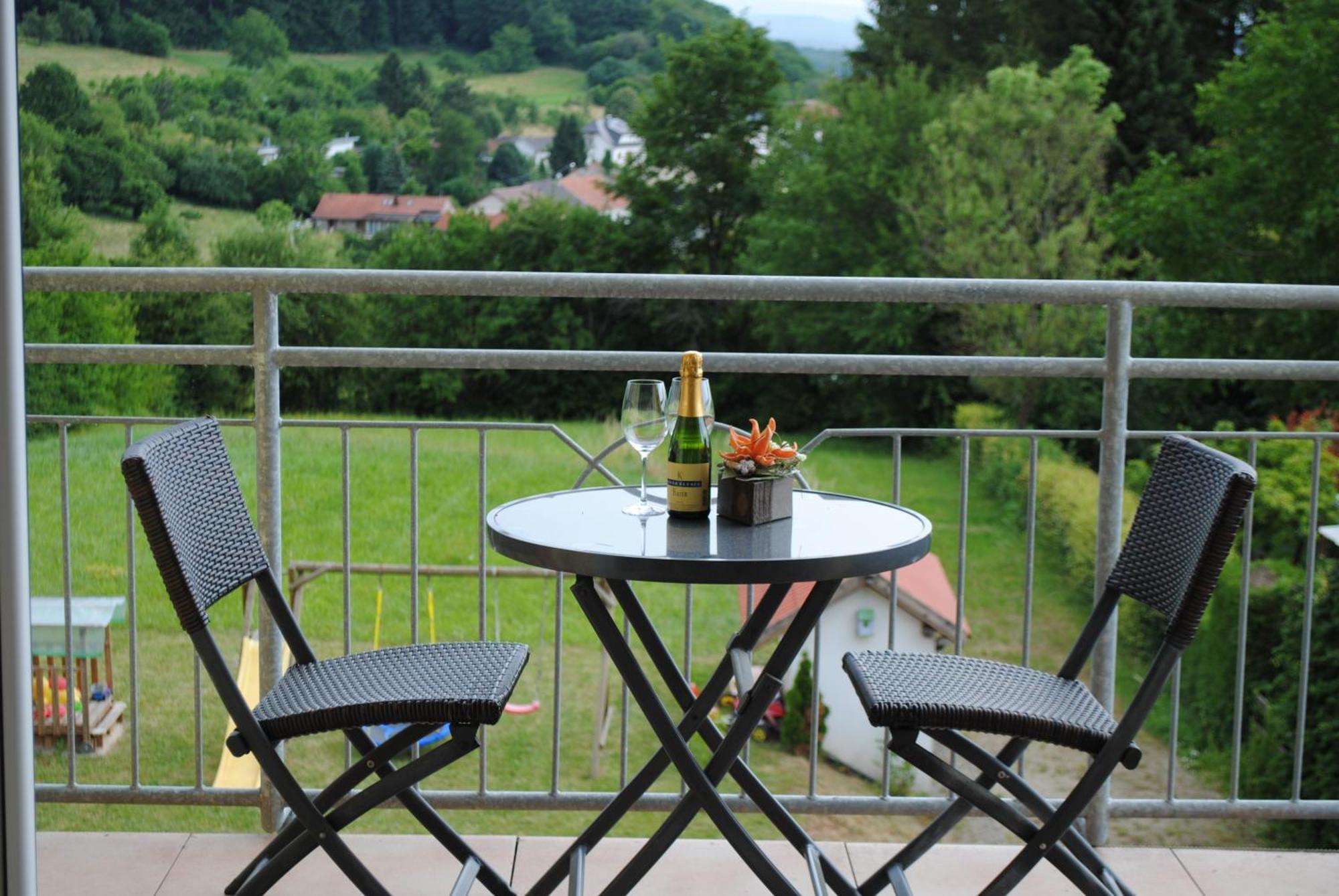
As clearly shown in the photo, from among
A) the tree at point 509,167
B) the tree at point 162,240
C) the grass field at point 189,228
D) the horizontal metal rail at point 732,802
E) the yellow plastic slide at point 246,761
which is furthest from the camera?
the tree at point 509,167

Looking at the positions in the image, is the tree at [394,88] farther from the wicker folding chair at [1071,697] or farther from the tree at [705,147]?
the wicker folding chair at [1071,697]

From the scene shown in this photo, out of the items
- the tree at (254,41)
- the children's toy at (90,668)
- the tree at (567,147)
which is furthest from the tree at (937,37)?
the children's toy at (90,668)

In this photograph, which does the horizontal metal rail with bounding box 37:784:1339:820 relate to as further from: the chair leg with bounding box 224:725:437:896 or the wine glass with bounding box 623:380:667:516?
the wine glass with bounding box 623:380:667:516

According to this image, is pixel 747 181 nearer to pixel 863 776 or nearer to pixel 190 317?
pixel 190 317

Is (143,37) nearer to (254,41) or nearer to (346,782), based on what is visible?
(254,41)

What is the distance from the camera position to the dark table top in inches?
70.4

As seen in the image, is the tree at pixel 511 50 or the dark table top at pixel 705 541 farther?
the tree at pixel 511 50

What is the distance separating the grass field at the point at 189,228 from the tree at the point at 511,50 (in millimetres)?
6085

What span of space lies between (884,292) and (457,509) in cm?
2381

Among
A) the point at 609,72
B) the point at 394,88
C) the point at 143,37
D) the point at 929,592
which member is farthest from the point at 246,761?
the point at 609,72

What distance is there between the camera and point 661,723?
1957mm

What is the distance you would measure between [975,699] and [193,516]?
1.23m

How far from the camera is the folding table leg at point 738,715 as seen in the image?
6.34 feet

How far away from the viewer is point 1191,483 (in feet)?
6.70
